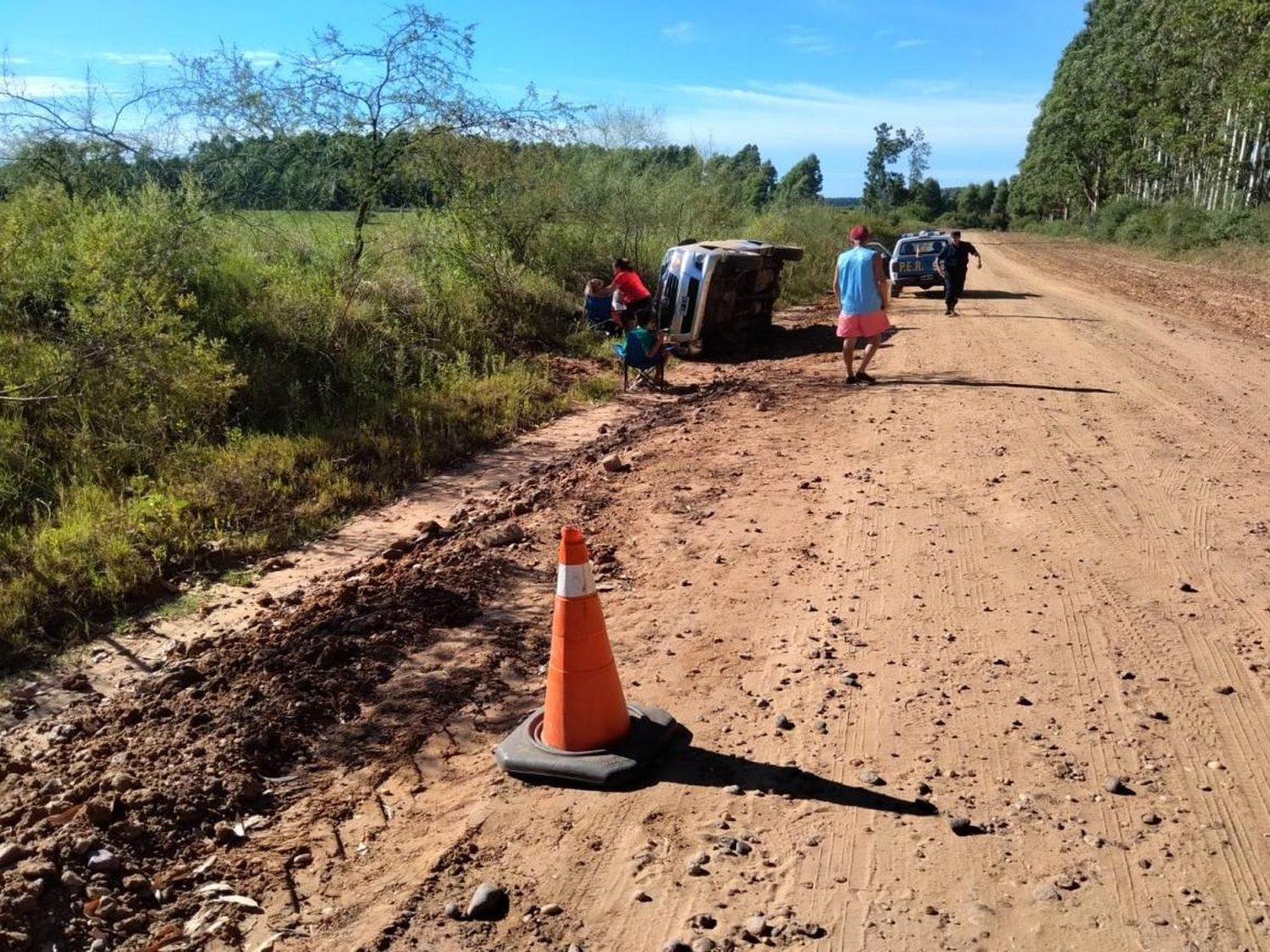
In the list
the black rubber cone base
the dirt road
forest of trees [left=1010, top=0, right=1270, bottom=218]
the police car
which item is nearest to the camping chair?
the dirt road

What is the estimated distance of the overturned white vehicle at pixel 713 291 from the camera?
43.3ft

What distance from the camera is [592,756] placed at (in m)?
3.40

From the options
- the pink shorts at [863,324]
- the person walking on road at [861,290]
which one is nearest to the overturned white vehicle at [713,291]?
the person walking on road at [861,290]

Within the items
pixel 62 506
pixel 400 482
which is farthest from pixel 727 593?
pixel 62 506

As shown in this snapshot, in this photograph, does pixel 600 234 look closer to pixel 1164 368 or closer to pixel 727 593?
pixel 1164 368

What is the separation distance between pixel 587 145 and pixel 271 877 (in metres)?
19.8

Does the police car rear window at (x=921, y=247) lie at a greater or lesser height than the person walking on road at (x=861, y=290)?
greater

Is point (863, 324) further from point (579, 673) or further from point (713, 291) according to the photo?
point (579, 673)

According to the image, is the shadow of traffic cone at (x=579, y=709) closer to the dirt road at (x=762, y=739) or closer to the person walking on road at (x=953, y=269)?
the dirt road at (x=762, y=739)

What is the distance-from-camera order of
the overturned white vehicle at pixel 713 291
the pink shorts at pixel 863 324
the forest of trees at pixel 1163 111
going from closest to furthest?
the pink shorts at pixel 863 324
the overturned white vehicle at pixel 713 291
the forest of trees at pixel 1163 111

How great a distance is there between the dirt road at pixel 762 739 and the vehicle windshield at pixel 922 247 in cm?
1497

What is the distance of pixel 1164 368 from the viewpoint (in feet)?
A: 35.9

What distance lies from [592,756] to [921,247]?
20.0m

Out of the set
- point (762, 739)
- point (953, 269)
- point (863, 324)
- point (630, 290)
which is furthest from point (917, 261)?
point (762, 739)
